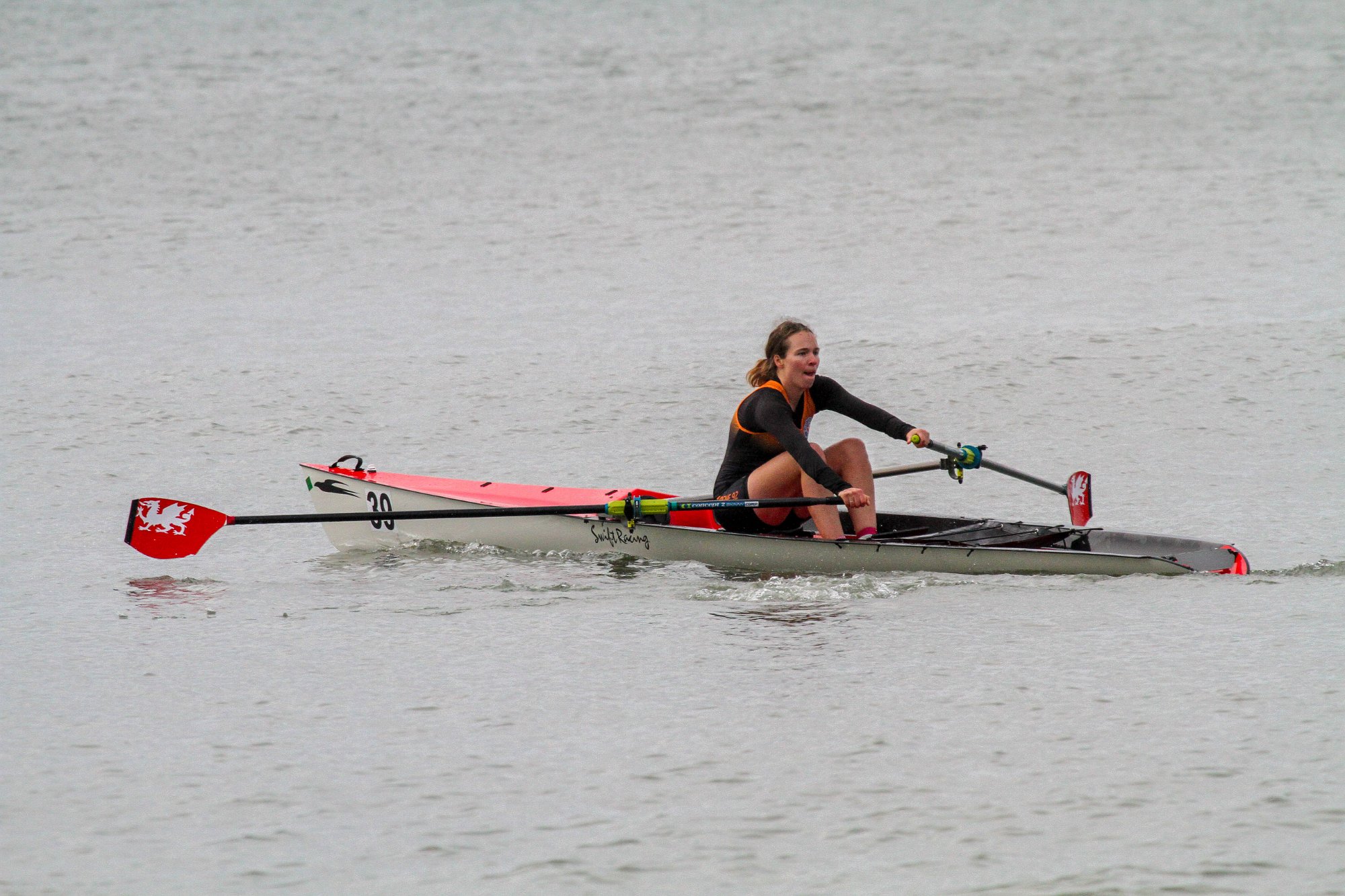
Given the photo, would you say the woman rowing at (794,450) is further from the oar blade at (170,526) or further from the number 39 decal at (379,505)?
the oar blade at (170,526)

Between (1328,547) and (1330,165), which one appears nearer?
(1328,547)

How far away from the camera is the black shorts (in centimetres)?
804

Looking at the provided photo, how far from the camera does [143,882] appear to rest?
4746mm

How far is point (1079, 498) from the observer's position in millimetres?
8305

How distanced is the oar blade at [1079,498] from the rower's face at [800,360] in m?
1.62

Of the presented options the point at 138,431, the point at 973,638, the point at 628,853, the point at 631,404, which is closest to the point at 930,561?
the point at 973,638

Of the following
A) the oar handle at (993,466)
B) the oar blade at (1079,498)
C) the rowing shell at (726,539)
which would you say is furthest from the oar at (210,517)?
the oar blade at (1079,498)

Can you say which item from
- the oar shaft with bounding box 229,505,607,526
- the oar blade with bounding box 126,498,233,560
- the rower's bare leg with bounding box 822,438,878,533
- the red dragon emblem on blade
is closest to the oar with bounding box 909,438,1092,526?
the rower's bare leg with bounding box 822,438,878,533

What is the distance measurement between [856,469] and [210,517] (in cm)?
360

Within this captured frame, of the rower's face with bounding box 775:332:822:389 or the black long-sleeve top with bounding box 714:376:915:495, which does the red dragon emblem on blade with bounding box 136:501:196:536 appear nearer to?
the black long-sleeve top with bounding box 714:376:915:495

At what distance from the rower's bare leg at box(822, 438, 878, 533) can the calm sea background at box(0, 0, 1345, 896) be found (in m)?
0.35

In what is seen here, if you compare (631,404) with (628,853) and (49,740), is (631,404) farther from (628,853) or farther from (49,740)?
(628,853)

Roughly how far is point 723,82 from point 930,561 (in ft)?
73.1

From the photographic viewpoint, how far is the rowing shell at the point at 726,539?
758cm
